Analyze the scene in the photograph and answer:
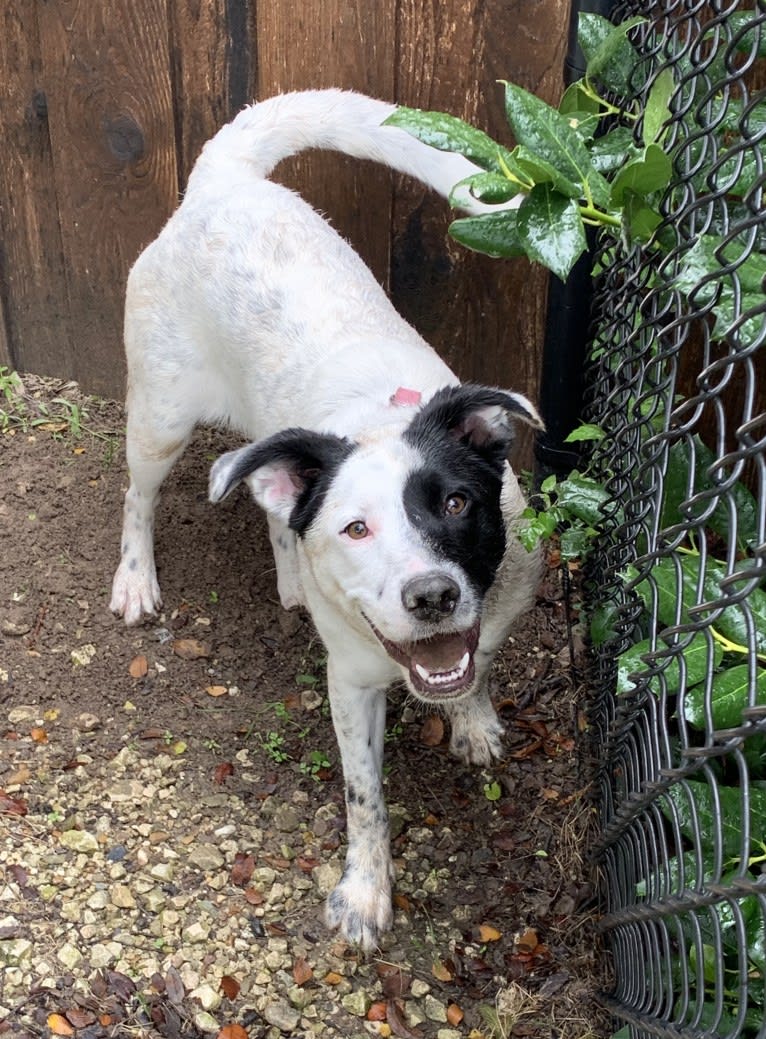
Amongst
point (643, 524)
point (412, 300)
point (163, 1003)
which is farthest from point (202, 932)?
point (412, 300)

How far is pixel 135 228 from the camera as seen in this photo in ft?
13.9

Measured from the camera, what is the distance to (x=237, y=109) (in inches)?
153

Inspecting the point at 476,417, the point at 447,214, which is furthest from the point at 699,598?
the point at 447,214

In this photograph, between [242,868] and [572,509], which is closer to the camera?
[572,509]

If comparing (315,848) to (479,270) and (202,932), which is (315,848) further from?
(479,270)

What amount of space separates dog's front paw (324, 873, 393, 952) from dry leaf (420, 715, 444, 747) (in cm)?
60

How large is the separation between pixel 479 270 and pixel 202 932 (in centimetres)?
228

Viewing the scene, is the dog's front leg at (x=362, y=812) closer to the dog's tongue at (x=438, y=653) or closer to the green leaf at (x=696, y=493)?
the dog's tongue at (x=438, y=653)

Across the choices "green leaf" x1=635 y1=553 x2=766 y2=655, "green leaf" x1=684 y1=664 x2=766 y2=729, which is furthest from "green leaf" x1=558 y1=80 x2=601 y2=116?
"green leaf" x1=684 y1=664 x2=766 y2=729

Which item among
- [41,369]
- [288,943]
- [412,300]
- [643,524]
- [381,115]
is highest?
[381,115]

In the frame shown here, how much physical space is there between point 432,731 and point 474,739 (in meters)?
0.20

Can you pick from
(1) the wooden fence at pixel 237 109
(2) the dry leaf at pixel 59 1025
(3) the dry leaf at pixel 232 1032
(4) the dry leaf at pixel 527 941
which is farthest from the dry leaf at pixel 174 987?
(1) the wooden fence at pixel 237 109

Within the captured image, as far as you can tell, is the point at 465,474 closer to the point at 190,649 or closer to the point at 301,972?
the point at 301,972

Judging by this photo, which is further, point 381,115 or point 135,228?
point 135,228
